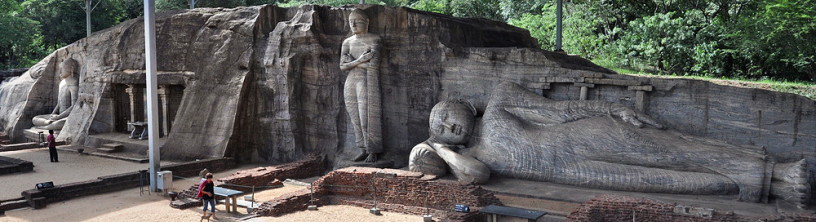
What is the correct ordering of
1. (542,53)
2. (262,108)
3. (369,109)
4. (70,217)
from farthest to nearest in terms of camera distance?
(262,108) → (369,109) → (542,53) → (70,217)

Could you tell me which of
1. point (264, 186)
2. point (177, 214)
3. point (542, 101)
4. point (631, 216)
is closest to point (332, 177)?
point (264, 186)

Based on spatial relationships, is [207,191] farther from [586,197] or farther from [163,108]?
[163,108]

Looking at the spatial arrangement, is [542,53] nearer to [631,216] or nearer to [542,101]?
[542,101]

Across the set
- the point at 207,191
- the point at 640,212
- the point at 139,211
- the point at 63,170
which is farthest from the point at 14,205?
the point at 640,212

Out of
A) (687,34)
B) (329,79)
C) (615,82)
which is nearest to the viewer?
(615,82)

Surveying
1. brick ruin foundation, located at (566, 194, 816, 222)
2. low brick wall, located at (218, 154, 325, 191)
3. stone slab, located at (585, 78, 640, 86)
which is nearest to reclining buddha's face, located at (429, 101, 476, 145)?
stone slab, located at (585, 78, 640, 86)

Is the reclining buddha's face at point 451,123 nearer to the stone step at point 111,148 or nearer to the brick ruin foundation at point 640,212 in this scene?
the brick ruin foundation at point 640,212

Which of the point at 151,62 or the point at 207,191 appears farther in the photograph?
the point at 151,62

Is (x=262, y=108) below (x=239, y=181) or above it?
above

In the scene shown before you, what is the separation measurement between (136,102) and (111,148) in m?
2.04

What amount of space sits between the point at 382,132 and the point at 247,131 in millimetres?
3591

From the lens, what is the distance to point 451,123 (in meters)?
11.6

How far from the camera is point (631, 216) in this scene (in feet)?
27.0


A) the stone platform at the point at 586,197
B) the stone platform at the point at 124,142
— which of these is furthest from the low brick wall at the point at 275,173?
the stone platform at the point at 124,142
